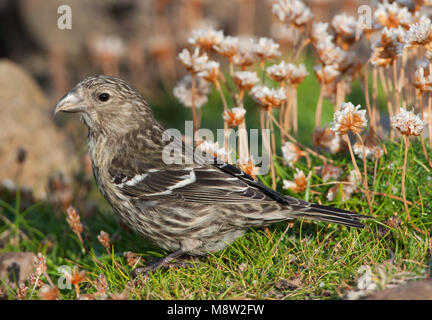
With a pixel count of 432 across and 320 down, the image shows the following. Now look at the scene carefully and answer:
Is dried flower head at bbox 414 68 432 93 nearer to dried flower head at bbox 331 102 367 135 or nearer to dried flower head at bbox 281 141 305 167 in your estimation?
dried flower head at bbox 331 102 367 135

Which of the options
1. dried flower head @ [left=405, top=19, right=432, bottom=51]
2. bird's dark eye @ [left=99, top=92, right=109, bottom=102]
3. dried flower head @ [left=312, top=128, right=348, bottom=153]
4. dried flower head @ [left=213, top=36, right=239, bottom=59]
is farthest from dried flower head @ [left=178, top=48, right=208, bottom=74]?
dried flower head @ [left=405, top=19, right=432, bottom=51]

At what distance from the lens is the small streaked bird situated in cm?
398

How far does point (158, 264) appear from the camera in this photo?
4086 millimetres

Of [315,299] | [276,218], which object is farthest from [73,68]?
[315,299]

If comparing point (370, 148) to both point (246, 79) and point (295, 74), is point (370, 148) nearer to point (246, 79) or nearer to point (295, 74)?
point (295, 74)

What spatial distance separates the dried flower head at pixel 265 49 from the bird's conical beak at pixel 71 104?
1535mm

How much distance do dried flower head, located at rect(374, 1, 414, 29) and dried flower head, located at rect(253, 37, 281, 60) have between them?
0.86m

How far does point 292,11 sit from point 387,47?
3.09 feet

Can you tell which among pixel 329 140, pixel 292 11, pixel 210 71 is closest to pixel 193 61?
pixel 210 71

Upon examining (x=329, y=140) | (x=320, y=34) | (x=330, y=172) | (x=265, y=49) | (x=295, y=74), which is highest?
(x=320, y=34)

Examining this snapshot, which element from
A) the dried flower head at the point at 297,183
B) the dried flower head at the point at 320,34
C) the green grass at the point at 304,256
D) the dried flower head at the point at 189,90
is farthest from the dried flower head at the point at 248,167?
the dried flower head at the point at 320,34

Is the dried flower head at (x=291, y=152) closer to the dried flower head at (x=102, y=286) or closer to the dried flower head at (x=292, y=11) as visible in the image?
the dried flower head at (x=292, y=11)

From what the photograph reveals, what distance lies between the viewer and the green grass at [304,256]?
3.54 m

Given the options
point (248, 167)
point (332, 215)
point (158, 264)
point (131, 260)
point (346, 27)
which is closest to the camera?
point (332, 215)
